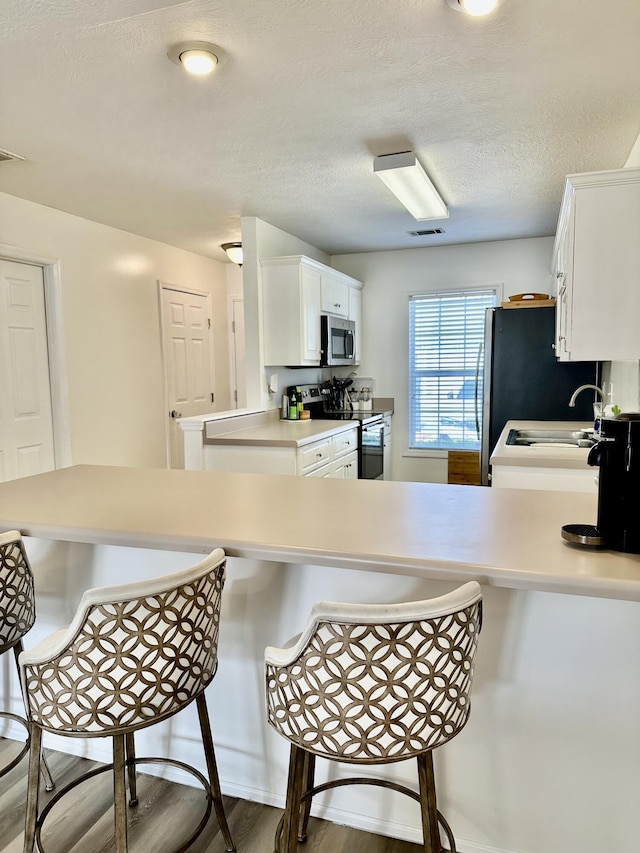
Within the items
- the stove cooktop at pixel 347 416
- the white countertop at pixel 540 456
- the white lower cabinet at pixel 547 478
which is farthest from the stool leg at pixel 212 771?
the stove cooktop at pixel 347 416

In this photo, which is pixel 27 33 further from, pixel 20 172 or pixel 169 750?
pixel 169 750

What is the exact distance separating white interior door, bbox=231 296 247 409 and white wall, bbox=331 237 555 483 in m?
1.14

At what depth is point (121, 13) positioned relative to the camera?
144cm

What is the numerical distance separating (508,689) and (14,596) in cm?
131

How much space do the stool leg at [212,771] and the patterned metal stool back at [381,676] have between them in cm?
45

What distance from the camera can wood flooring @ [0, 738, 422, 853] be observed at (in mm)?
1530

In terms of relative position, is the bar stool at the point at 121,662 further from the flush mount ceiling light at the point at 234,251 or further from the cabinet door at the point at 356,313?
the cabinet door at the point at 356,313

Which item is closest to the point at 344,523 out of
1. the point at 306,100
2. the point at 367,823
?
the point at 367,823

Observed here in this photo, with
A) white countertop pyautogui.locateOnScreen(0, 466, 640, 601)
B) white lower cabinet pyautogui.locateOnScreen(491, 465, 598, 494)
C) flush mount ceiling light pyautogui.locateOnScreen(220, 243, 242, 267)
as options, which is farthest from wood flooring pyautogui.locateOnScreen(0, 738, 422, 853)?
flush mount ceiling light pyautogui.locateOnScreen(220, 243, 242, 267)

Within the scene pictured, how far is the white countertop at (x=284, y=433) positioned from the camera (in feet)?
11.8

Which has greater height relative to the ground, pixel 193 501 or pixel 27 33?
pixel 27 33

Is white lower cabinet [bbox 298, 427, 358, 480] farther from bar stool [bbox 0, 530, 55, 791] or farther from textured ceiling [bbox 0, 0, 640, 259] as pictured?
bar stool [bbox 0, 530, 55, 791]

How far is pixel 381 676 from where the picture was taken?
3.49ft

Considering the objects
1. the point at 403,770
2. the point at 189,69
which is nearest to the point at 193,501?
the point at 403,770
